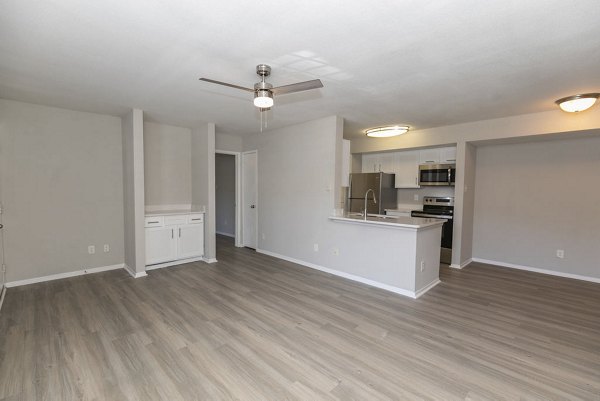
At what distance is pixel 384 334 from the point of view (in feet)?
8.61

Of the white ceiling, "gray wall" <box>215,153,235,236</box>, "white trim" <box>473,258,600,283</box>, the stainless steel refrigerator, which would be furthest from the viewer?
"gray wall" <box>215,153,235,236</box>

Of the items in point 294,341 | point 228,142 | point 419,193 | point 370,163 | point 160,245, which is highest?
point 228,142

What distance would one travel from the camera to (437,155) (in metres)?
5.35

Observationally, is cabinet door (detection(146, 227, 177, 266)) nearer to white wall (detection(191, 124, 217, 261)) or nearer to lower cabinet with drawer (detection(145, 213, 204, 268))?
lower cabinet with drawer (detection(145, 213, 204, 268))

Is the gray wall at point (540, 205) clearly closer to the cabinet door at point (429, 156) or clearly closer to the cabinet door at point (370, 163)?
the cabinet door at point (429, 156)

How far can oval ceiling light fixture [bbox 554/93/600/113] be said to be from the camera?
3.13 m

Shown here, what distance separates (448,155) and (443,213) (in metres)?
1.10

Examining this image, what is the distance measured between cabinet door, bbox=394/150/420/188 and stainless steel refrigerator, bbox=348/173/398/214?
0.57ft

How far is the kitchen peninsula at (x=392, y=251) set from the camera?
3510 mm

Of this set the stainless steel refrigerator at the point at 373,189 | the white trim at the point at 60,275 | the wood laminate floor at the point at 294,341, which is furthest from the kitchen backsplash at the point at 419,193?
the white trim at the point at 60,275

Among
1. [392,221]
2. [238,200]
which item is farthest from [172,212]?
[392,221]

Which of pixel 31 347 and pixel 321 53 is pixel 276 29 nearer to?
pixel 321 53

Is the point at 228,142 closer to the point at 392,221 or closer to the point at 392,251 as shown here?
the point at 392,221

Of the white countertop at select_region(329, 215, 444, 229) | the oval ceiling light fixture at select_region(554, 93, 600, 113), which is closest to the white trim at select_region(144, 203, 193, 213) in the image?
the white countertop at select_region(329, 215, 444, 229)
